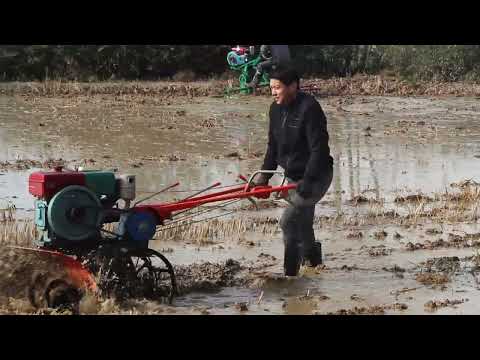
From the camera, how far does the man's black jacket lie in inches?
297

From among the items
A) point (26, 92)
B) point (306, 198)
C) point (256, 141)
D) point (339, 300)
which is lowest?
point (339, 300)

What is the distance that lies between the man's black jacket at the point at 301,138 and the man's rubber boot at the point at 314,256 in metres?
0.69

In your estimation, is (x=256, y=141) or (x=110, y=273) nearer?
(x=110, y=273)

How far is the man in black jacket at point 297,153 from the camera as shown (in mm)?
7566

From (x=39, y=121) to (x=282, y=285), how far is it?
9.74 metres

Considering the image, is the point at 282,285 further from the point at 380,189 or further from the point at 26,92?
the point at 26,92

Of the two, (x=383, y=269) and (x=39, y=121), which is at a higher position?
(x=39, y=121)

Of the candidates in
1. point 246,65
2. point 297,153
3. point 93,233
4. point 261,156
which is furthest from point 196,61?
point 93,233

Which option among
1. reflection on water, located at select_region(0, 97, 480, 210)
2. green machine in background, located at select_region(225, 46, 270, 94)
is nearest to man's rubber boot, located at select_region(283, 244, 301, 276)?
reflection on water, located at select_region(0, 97, 480, 210)

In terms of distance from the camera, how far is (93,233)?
6980 mm

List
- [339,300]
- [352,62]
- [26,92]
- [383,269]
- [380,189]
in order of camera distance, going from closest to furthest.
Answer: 1. [339,300]
2. [383,269]
3. [380,189]
4. [26,92]
5. [352,62]

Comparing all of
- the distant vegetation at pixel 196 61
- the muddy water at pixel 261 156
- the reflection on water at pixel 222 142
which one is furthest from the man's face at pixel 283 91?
the distant vegetation at pixel 196 61

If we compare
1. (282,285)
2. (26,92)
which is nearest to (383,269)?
(282,285)

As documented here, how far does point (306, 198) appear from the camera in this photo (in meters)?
7.70
